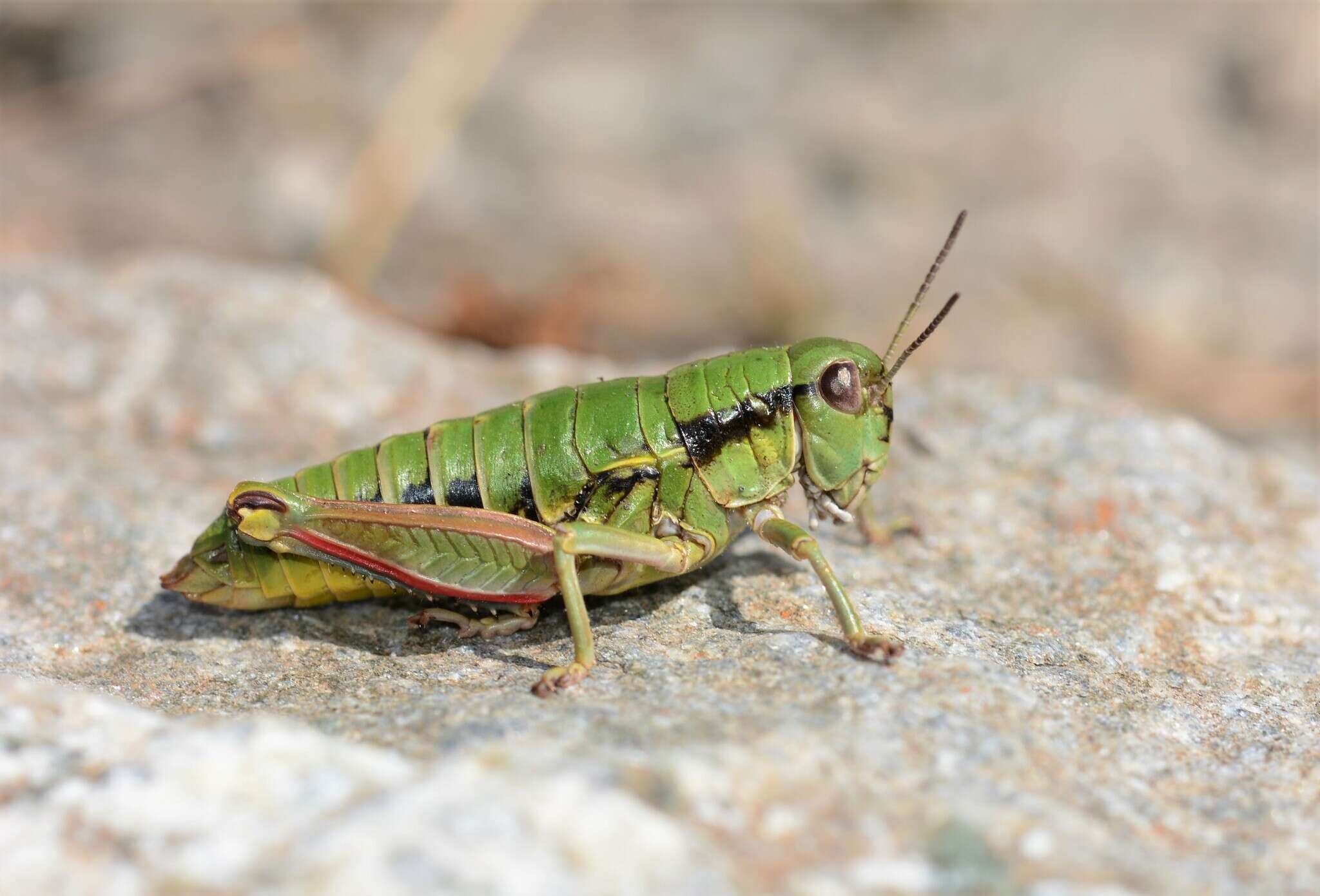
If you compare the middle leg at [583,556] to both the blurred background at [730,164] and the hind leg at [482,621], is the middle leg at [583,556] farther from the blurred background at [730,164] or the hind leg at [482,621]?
the blurred background at [730,164]

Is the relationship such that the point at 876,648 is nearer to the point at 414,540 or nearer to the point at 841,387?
the point at 841,387

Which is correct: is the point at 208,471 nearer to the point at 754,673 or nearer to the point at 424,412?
the point at 424,412

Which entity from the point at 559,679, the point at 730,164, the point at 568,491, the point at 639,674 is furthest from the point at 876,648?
the point at 730,164

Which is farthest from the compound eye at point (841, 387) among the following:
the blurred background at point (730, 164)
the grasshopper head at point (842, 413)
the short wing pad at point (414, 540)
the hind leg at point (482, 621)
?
the blurred background at point (730, 164)

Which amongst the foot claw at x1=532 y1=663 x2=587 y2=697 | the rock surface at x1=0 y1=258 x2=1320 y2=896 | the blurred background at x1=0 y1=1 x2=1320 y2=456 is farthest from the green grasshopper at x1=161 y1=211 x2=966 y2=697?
the blurred background at x1=0 y1=1 x2=1320 y2=456

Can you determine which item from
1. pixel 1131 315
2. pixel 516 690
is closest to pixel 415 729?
pixel 516 690

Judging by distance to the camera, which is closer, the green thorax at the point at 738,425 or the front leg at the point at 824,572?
the front leg at the point at 824,572
